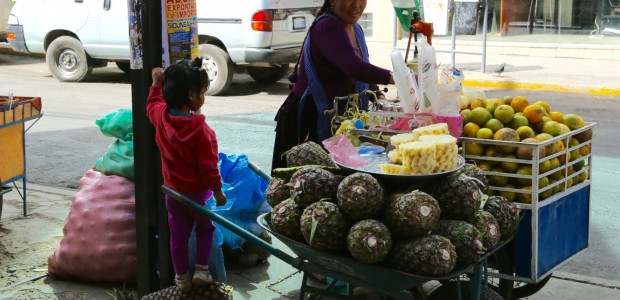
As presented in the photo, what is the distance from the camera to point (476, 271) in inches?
122

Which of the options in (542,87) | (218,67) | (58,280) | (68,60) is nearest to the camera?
(58,280)

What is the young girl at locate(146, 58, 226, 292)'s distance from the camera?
3.78 metres

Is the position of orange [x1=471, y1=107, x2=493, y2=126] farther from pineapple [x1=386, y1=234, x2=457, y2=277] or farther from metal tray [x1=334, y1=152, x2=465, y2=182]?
pineapple [x1=386, y1=234, x2=457, y2=277]

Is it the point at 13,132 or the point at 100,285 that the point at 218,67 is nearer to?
the point at 13,132

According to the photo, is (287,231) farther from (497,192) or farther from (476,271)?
(497,192)

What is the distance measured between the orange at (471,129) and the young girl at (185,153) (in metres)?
1.22

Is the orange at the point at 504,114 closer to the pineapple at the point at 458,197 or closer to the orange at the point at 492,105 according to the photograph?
the orange at the point at 492,105

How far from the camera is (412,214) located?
9.53 ft

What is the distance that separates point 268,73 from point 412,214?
11046 millimetres

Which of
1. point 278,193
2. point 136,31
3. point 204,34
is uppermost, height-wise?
point 136,31

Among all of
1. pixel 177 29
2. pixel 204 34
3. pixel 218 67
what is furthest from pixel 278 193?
pixel 204 34

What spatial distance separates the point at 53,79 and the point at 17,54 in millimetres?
4654

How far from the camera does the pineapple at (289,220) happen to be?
3.12 meters

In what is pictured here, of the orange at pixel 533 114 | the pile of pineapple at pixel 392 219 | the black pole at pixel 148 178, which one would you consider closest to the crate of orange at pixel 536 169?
the orange at pixel 533 114
